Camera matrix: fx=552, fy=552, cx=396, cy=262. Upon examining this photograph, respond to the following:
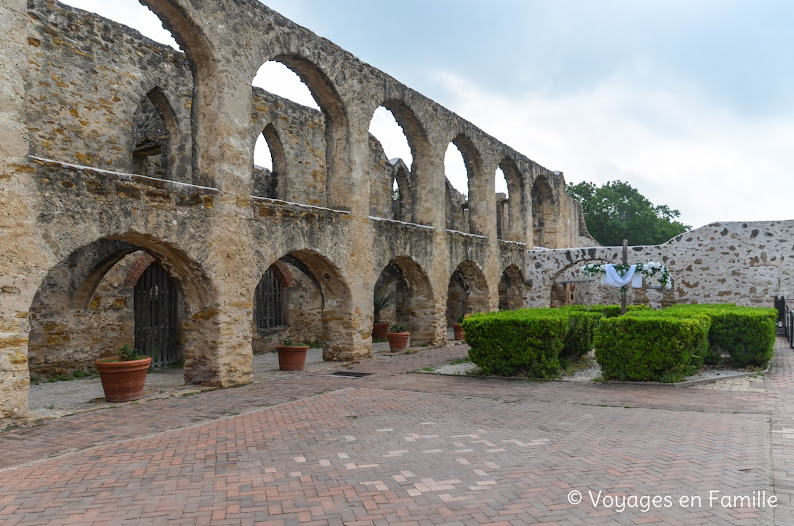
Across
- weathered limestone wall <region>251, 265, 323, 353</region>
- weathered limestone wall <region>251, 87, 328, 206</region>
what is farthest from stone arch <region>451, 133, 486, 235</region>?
weathered limestone wall <region>251, 265, 323, 353</region>

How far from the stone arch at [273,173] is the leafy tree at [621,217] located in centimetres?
3104

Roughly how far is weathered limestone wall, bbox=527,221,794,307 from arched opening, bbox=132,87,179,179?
13619mm

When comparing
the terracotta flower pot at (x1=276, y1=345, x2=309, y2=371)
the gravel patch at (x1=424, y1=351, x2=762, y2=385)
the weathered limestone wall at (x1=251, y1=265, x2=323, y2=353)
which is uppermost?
the weathered limestone wall at (x1=251, y1=265, x2=323, y2=353)

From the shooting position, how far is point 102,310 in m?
10.7

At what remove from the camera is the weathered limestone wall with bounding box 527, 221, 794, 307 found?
53.2 ft

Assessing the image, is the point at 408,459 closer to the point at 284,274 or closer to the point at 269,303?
the point at 269,303

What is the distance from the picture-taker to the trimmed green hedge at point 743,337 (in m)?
9.38

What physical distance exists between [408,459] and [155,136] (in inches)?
422

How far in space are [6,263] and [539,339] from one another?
24.1 ft

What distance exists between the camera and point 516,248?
18750 millimetres

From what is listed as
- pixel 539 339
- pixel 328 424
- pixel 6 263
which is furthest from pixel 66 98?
pixel 539 339

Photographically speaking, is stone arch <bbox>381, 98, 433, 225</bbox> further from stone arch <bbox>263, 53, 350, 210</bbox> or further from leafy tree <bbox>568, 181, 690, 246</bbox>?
leafy tree <bbox>568, 181, 690, 246</bbox>

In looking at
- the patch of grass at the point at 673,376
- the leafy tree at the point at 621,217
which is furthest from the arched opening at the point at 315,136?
the leafy tree at the point at 621,217

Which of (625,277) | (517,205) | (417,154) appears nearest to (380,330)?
(417,154)
